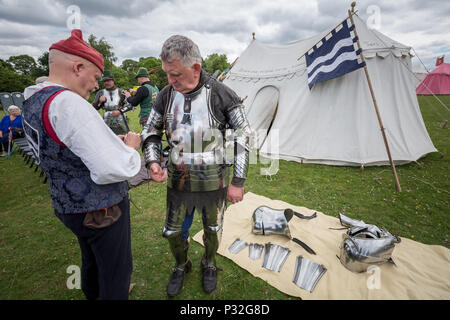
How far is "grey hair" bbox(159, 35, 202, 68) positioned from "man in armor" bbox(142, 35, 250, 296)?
0.14ft

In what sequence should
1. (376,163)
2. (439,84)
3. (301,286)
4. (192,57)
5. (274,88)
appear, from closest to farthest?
(192,57) → (301,286) → (376,163) → (274,88) → (439,84)

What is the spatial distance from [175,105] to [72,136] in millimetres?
952

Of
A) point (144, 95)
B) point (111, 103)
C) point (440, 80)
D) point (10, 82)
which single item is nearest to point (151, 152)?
point (144, 95)

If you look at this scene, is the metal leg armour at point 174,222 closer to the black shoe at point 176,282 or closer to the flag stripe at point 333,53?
the black shoe at point 176,282

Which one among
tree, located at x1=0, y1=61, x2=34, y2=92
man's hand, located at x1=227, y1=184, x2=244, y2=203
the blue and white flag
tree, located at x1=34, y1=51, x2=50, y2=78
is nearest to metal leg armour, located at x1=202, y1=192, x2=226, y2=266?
man's hand, located at x1=227, y1=184, x2=244, y2=203

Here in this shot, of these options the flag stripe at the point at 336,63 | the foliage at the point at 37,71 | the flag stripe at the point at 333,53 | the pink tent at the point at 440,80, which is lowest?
the flag stripe at the point at 336,63

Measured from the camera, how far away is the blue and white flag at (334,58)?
5102 millimetres

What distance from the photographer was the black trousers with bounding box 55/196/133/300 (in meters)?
1.43

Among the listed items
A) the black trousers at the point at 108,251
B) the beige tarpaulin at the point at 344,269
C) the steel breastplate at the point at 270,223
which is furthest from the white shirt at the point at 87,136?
the steel breastplate at the point at 270,223

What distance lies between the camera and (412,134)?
607cm

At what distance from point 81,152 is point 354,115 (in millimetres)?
6744

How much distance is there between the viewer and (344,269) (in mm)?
2682

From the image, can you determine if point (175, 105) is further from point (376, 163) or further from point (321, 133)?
point (376, 163)
